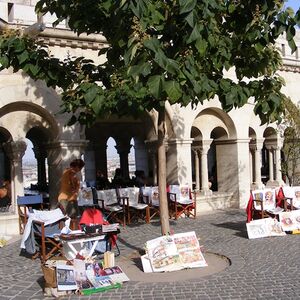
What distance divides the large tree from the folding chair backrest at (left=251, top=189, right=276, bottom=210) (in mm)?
3995

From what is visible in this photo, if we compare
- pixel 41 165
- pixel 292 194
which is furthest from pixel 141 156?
pixel 292 194

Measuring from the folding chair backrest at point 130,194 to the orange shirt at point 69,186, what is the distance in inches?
82.6

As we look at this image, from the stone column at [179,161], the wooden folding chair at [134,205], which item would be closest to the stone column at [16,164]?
the wooden folding chair at [134,205]

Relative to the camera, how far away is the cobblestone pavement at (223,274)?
6.17 meters

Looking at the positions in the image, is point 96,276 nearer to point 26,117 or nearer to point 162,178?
point 162,178

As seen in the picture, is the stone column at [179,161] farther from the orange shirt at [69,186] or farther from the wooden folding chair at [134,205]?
the orange shirt at [69,186]

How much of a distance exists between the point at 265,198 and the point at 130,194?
11.0 ft

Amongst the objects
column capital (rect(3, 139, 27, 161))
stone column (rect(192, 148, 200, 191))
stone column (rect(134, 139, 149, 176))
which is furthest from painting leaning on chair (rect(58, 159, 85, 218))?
stone column (rect(134, 139, 149, 176))

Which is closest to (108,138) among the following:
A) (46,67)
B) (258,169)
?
(258,169)

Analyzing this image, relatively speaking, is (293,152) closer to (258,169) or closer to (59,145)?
(258,169)

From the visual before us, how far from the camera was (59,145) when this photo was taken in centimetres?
1191

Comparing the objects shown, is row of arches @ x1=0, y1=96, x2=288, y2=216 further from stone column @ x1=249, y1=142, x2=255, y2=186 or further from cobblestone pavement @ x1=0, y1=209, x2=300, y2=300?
cobblestone pavement @ x1=0, y1=209, x2=300, y2=300

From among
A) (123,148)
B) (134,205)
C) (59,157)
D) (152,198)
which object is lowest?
(134,205)

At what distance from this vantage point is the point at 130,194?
12.4m
